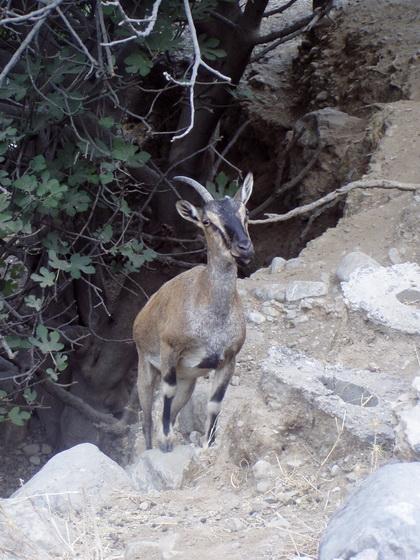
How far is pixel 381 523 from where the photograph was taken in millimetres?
3418

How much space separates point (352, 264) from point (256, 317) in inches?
34.0

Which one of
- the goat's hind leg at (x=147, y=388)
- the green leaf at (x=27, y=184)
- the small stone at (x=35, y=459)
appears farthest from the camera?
the small stone at (x=35, y=459)

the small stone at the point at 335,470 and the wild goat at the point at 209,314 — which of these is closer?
the small stone at the point at 335,470

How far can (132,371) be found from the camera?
9.85m

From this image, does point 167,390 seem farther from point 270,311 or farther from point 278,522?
point 278,522

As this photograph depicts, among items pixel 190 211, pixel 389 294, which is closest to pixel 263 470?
pixel 190 211

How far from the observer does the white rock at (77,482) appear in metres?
5.07

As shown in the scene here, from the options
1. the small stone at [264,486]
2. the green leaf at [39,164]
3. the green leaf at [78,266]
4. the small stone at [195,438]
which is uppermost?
the green leaf at [39,164]

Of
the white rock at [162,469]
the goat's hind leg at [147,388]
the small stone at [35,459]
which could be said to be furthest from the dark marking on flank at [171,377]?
the small stone at [35,459]

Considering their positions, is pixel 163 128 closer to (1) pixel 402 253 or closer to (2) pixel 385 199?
(2) pixel 385 199

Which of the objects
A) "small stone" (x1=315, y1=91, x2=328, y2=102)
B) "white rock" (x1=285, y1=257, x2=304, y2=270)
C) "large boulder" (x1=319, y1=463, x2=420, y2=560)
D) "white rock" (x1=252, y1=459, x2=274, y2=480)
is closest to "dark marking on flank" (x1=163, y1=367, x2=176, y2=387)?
"white rock" (x1=252, y1=459, x2=274, y2=480)

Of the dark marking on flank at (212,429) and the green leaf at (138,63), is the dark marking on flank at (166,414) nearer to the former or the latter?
the dark marking on flank at (212,429)

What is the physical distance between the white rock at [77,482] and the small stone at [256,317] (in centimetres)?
231

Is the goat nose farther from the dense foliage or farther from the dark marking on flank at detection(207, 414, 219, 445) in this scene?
the dark marking on flank at detection(207, 414, 219, 445)
